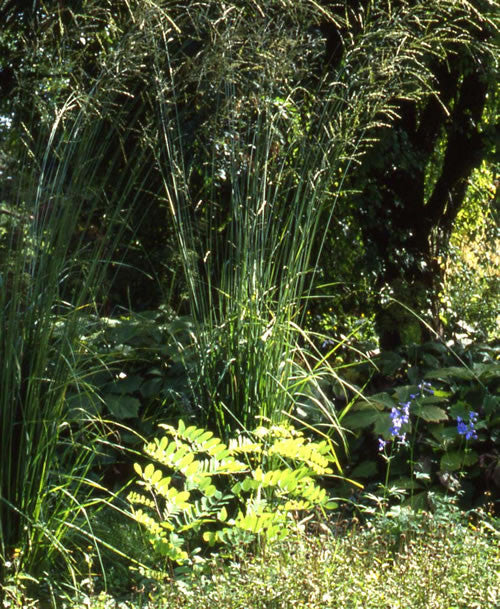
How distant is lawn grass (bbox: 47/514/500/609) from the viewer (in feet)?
7.33

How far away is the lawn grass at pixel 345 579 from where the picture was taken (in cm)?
223

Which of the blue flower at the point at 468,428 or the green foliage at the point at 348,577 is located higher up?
the blue flower at the point at 468,428

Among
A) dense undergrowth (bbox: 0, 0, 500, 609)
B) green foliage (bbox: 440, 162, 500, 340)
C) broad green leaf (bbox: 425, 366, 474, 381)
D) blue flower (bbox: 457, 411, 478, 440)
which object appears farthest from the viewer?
green foliage (bbox: 440, 162, 500, 340)

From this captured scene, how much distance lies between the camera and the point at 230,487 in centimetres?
278

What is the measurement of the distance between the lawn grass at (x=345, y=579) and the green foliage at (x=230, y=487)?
0.08 m

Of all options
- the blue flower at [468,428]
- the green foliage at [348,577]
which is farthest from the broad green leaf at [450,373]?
the green foliage at [348,577]

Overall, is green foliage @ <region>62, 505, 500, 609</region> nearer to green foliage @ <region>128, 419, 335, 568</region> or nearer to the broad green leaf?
green foliage @ <region>128, 419, 335, 568</region>

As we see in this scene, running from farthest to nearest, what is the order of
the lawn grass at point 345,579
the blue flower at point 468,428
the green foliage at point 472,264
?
the green foliage at point 472,264, the blue flower at point 468,428, the lawn grass at point 345,579

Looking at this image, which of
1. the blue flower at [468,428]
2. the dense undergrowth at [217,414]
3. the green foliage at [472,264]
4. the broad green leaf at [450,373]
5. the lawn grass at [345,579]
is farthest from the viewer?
the green foliage at [472,264]

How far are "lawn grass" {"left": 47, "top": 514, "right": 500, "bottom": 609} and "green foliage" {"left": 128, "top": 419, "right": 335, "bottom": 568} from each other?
8 centimetres

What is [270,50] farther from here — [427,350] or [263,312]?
[427,350]

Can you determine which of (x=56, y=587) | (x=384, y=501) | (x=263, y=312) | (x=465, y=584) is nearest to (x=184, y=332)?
(x=263, y=312)

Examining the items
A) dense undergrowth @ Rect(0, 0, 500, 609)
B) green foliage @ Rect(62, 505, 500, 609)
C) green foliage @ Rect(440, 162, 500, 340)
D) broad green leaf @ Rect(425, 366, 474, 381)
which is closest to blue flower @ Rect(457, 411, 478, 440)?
dense undergrowth @ Rect(0, 0, 500, 609)

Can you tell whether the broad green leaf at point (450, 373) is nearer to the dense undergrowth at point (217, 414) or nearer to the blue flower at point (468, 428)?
the dense undergrowth at point (217, 414)
